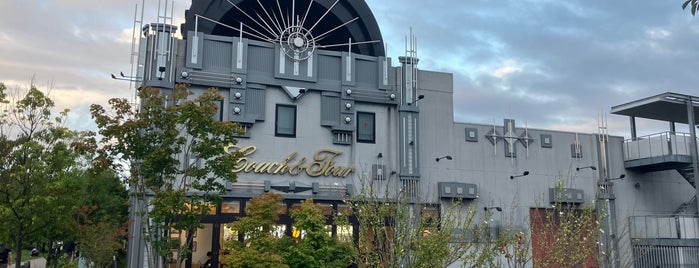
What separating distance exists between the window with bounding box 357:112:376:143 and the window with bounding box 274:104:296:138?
133 inches

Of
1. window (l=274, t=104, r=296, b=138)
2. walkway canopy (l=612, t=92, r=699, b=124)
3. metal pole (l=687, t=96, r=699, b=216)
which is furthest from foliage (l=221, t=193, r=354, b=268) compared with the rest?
metal pole (l=687, t=96, r=699, b=216)

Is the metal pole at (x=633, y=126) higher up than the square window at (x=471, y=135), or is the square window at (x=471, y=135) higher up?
the metal pole at (x=633, y=126)

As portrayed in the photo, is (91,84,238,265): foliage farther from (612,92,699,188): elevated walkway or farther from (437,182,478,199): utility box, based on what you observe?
(612,92,699,188): elevated walkway

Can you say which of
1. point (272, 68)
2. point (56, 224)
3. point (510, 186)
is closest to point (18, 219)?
point (56, 224)

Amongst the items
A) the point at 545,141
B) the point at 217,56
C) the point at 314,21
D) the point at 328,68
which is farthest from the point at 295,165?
the point at 545,141

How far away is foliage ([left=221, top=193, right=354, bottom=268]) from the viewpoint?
69.5 feet

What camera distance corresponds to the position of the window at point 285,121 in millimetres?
28484

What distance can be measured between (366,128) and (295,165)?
Result: 426cm

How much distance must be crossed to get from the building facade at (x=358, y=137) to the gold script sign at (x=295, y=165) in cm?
5

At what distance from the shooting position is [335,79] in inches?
1168

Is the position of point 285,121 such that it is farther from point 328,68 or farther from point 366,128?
point 366,128

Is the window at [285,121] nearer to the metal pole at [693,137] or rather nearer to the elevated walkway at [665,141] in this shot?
the elevated walkway at [665,141]

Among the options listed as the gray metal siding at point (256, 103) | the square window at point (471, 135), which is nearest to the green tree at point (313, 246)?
the gray metal siding at point (256, 103)

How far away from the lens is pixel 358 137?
29.7m
